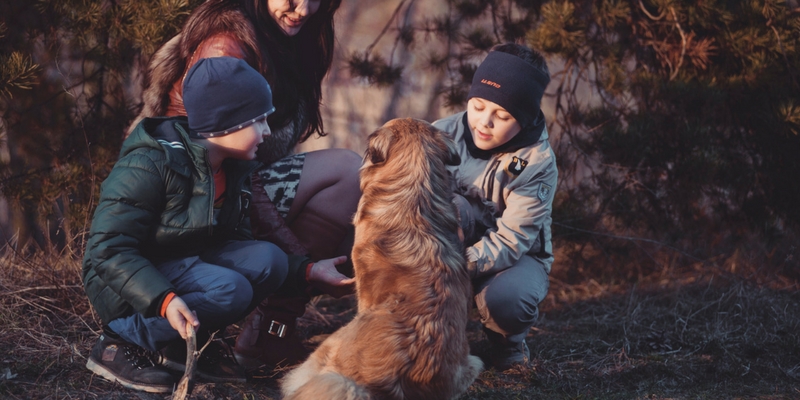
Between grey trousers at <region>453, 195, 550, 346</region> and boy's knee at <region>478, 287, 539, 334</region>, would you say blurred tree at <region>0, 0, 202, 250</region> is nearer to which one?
grey trousers at <region>453, 195, 550, 346</region>

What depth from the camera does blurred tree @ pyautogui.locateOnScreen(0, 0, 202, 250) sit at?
4.43 metres

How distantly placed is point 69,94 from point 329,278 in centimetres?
250

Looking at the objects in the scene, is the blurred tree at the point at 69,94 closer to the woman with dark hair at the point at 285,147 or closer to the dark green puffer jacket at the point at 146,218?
the woman with dark hair at the point at 285,147

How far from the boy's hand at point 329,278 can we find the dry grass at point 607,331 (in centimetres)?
56

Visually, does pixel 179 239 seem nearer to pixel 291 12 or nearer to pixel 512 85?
pixel 291 12

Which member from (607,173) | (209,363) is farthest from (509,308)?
(607,173)

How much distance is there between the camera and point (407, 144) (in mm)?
3316

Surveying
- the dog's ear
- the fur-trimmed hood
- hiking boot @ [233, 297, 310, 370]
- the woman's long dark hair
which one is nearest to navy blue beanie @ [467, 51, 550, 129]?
the dog's ear

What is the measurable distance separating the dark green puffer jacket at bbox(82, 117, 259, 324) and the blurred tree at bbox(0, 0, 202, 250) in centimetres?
150

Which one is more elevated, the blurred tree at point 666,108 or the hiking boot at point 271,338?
the blurred tree at point 666,108

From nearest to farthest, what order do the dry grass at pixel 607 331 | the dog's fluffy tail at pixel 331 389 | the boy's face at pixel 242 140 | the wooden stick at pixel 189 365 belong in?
1. the dog's fluffy tail at pixel 331 389
2. the wooden stick at pixel 189 365
3. the boy's face at pixel 242 140
4. the dry grass at pixel 607 331

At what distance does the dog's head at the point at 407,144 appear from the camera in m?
3.31

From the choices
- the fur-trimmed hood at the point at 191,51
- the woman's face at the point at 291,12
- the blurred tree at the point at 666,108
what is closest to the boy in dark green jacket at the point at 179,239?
the fur-trimmed hood at the point at 191,51

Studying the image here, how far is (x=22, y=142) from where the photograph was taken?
4.81 meters
